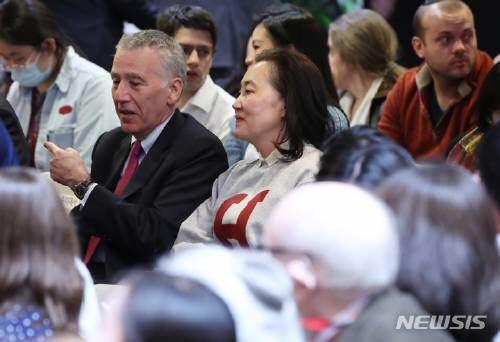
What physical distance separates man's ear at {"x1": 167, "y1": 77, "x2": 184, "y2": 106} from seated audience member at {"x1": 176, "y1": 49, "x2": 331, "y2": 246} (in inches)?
15.2

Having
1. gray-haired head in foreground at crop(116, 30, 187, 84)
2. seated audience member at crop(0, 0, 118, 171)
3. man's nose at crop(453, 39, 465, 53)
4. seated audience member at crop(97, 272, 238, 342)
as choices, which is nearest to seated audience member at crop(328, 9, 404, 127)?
man's nose at crop(453, 39, 465, 53)

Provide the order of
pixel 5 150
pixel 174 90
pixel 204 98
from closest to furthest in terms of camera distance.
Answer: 1. pixel 5 150
2. pixel 174 90
3. pixel 204 98

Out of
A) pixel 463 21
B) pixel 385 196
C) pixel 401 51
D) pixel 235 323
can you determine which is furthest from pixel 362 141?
pixel 401 51

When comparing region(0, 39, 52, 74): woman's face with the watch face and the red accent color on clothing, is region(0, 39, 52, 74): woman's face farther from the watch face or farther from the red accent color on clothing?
the red accent color on clothing

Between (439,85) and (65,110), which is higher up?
(439,85)

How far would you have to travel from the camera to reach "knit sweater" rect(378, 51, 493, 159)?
Answer: 4609mm

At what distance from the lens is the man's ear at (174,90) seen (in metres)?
4.16

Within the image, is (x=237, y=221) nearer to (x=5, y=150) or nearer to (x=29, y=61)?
(x=5, y=150)

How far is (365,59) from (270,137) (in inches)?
64.6

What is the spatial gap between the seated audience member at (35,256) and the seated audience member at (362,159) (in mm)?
772

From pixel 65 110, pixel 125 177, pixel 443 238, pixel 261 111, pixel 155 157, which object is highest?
pixel 443 238

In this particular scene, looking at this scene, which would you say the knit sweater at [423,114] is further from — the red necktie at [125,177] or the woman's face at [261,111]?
the red necktie at [125,177]

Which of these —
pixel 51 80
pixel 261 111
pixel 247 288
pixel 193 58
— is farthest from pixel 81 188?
pixel 247 288

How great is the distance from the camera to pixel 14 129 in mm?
4090
